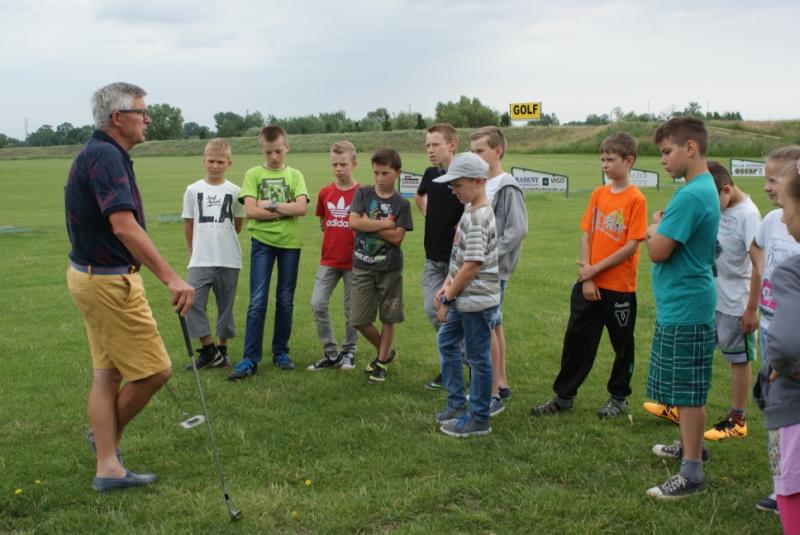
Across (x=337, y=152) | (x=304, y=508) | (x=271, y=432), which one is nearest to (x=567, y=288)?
(x=337, y=152)

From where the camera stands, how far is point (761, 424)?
5301mm

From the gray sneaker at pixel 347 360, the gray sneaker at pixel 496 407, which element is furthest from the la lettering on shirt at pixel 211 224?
the gray sneaker at pixel 496 407

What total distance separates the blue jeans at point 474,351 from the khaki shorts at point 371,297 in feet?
4.41

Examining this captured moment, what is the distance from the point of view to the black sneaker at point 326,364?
22.5 feet

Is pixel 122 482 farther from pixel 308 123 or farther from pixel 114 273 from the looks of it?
pixel 308 123

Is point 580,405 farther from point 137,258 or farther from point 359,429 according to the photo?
point 137,258

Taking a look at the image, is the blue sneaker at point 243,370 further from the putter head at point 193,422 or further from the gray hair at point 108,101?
the gray hair at point 108,101

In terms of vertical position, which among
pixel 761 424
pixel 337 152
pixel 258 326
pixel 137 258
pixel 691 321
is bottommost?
pixel 761 424

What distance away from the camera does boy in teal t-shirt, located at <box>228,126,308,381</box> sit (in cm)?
678

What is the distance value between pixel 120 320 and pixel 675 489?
320 cm

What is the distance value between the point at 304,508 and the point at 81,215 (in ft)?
6.63

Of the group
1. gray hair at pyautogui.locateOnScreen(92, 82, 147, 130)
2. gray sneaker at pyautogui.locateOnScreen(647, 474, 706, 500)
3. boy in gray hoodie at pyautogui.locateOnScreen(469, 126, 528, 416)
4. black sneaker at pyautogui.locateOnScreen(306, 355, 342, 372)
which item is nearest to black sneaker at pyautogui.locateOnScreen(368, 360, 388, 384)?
black sneaker at pyautogui.locateOnScreen(306, 355, 342, 372)

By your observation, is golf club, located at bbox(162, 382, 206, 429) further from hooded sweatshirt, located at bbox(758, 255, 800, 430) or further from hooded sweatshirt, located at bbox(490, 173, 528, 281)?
hooded sweatshirt, located at bbox(758, 255, 800, 430)

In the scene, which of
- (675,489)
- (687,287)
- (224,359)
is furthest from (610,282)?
(224,359)
